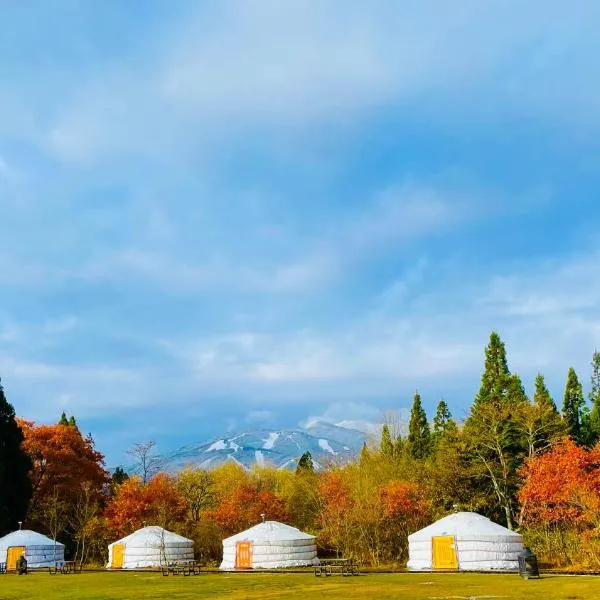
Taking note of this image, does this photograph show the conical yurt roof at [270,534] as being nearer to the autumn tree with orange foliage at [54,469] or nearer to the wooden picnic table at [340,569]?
the wooden picnic table at [340,569]

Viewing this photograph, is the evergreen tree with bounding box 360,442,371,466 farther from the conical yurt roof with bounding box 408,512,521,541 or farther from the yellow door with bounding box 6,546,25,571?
the yellow door with bounding box 6,546,25,571

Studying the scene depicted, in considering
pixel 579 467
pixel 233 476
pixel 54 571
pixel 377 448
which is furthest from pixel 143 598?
pixel 233 476

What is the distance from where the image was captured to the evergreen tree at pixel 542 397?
37.8 metres

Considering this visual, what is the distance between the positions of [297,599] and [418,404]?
126ft

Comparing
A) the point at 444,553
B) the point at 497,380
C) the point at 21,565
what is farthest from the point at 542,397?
the point at 21,565

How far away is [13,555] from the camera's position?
37.1m

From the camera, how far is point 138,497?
138ft

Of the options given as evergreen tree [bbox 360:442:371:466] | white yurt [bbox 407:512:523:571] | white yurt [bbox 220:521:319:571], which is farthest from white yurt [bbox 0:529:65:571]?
evergreen tree [bbox 360:442:371:466]

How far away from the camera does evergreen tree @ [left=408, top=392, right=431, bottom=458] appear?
53.4m

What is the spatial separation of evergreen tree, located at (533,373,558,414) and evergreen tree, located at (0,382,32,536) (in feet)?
95.4

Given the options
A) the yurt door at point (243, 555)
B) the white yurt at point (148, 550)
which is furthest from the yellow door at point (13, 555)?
the yurt door at point (243, 555)

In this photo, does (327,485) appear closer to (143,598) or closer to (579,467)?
(579,467)

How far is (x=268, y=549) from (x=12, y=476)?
16356 mm

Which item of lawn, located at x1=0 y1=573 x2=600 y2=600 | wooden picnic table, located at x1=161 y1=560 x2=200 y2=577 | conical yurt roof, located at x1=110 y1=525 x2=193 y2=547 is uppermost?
conical yurt roof, located at x1=110 y1=525 x2=193 y2=547
